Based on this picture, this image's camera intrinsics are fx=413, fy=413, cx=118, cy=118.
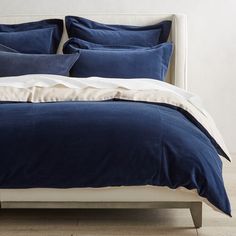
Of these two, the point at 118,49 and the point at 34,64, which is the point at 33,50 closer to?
the point at 34,64

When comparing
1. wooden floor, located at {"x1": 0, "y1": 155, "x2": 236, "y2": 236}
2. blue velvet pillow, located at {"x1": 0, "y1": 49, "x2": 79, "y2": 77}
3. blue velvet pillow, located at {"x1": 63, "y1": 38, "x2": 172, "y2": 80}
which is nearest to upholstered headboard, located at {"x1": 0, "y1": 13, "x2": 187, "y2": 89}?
blue velvet pillow, located at {"x1": 63, "y1": 38, "x2": 172, "y2": 80}

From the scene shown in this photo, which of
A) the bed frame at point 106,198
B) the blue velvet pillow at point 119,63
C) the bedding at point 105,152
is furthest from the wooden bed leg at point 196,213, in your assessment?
the blue velvet pillow at point 119,63

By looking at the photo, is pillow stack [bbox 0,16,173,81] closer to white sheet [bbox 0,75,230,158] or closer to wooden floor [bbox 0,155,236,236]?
white sheet [bbox 0,75,230,158]

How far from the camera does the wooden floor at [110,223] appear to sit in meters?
1.85

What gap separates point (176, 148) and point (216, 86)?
1828 millimetres

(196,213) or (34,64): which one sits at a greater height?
(34,64)

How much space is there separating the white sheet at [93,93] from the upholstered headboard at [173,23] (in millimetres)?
1015

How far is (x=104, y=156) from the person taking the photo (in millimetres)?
1654

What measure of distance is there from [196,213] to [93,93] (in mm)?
746

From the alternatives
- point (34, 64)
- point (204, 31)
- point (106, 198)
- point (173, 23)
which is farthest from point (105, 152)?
point (204, 31)

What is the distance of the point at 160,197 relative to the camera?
1.78 m

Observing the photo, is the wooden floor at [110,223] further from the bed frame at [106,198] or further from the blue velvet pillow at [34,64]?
the blue velvet pillow at [34,64]

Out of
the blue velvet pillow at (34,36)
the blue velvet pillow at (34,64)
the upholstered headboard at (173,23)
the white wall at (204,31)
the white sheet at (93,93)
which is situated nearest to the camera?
the white sheet at (93,93)

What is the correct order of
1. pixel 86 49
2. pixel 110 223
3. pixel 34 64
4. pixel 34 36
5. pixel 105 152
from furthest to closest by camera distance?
pixel 34 36
pixel 86 49
pixel 34 64
pixel 110 223
pixel 105 152
